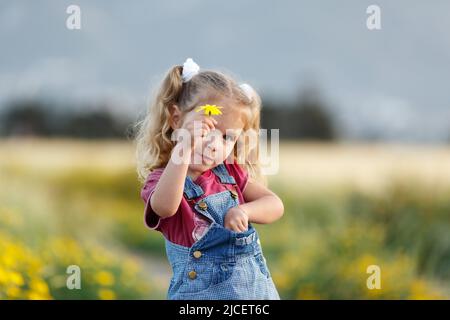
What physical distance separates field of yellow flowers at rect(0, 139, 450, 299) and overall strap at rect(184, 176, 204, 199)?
1.90 meters

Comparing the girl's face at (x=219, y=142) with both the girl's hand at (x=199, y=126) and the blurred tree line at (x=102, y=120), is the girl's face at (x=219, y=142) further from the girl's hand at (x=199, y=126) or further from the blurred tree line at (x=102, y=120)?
the blurred tree line at (x=102, y=120)

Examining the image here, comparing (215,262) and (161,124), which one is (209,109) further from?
(215,262)

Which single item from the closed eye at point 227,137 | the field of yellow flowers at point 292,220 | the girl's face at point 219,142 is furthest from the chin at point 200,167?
the field of yellow flowers at point 292,220

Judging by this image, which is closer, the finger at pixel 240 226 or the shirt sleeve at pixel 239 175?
the finger at pixel 240 226

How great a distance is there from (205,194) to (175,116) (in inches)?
13.1

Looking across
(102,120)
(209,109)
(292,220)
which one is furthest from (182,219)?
(102,120)

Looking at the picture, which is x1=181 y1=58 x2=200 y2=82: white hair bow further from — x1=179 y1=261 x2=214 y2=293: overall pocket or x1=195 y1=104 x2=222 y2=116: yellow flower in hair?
x1=179 y1=261 x2=214 y2=293: overall pocket

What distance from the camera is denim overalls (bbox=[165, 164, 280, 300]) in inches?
95.7

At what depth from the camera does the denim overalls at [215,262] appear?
2432 millimetres

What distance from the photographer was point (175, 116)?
8.68ft

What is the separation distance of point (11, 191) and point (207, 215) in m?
3.04

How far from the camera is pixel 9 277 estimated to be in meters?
3.57

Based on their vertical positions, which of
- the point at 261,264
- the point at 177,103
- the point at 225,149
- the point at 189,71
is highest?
the point at 189,71
